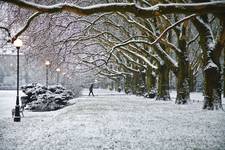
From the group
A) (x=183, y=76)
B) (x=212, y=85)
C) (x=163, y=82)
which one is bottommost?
(x=212, y=85)

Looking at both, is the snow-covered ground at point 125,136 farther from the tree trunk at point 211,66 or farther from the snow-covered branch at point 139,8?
the tree trunk at point 211,66

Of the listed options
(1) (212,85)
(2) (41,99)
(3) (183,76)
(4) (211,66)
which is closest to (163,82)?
(3) (183,76)

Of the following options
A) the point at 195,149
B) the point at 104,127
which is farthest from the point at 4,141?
the point at 195,149

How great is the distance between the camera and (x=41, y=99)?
92.0ft

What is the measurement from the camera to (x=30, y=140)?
455 inches

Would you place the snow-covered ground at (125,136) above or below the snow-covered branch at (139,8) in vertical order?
below

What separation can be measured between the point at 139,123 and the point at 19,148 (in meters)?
5.48

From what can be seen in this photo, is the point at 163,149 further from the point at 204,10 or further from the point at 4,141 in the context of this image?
the point at 4,141

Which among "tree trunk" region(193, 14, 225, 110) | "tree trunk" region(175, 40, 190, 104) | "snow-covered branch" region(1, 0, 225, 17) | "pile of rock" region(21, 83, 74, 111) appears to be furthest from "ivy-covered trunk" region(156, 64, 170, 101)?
"snow-covered branch" region(1, 0, 225, 17)

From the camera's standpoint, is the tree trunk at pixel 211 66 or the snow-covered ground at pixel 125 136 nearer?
the snow-covered ground at pixel 125 136

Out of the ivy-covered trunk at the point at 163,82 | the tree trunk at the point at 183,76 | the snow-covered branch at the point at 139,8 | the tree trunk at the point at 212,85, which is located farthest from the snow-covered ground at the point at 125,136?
the ivy-covered trunk at the point at 163,82

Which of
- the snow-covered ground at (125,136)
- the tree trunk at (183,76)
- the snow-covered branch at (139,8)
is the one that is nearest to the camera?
the snow-covered branch at (139,8)

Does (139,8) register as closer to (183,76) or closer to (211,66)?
(211,66)

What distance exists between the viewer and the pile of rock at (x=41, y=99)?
90.5 ft
